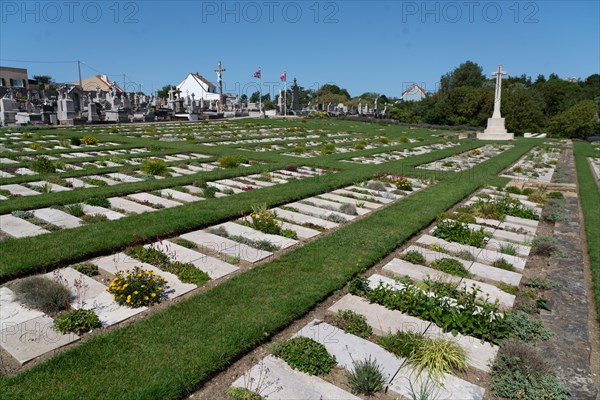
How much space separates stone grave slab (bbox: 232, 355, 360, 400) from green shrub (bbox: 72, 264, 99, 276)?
3.01 m

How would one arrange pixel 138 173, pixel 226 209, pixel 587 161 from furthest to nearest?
1. pixel 587 161
2. pixel 138 173
3. pixel 226 209

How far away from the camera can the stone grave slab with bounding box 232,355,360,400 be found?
336 cm

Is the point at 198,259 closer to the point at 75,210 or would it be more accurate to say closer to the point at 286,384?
the point at 286,384

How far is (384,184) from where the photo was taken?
12.6 metres

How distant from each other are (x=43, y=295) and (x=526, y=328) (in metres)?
5.47

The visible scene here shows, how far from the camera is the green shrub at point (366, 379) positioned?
341 cm

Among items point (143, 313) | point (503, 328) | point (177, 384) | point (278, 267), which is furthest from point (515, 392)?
point (143, 313)

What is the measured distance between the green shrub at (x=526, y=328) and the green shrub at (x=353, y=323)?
1.60 m

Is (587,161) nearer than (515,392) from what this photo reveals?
No

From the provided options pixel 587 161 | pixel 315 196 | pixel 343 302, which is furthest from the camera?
pixel 587 161

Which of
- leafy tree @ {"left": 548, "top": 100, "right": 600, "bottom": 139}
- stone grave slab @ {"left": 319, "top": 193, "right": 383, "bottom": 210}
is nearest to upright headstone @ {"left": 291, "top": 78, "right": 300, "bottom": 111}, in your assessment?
leafy tree @ {"left": 548, "top": 100, "right": 600, "bottom": 139}

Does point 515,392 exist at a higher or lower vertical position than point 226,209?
lower

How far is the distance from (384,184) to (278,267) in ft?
24.9

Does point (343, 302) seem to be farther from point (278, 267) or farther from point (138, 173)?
point (138, 173)
